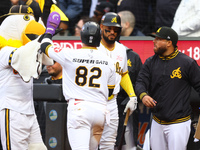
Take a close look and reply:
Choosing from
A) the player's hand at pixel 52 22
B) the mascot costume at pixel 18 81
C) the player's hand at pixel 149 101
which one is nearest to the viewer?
the mascot costume at pixel 18 81

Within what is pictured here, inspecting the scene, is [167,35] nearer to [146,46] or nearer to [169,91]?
[169,91]

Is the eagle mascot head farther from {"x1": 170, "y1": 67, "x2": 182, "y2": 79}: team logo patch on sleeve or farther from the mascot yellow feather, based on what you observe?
{"x1": 170, "y1": 67, "x2": 182, "y2": 79}: team logo patch on sleeve

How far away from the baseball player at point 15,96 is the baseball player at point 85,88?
20.6 inches

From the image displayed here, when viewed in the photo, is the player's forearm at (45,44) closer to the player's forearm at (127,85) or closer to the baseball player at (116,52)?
the baseball player at (116,52)

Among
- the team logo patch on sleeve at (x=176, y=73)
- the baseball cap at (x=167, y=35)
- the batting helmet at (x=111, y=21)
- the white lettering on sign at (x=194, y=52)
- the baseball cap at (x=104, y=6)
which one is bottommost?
the team logo patch on sleeve at (x=176, y=73)

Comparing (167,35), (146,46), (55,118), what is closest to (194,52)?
(146,46)

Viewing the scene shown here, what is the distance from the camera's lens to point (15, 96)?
533 centimetres

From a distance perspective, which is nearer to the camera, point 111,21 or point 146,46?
point 111,21

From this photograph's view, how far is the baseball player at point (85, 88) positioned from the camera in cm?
491

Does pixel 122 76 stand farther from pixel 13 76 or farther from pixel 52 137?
pixel 13 76

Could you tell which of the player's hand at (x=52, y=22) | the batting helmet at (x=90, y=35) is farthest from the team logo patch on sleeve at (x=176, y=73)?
the player's hand at (x=52, y=22)

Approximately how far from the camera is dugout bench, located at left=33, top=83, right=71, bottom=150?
6207 mm

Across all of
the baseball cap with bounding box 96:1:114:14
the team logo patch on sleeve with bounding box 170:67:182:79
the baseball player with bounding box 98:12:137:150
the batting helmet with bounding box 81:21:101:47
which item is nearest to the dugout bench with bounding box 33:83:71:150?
the baseball player with bounding box 98:12:137:150

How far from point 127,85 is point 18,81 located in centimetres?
163
